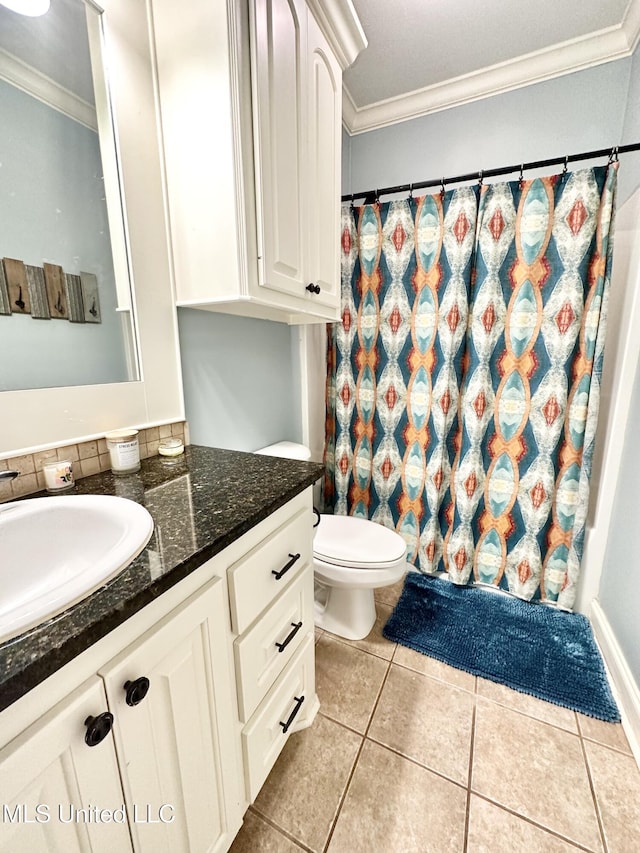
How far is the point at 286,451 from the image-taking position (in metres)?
1.56

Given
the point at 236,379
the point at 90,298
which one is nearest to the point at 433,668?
the point at 236,379

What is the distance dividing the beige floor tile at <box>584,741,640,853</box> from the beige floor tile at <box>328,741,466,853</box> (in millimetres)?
356

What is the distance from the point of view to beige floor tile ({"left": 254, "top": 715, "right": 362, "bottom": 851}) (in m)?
0.91

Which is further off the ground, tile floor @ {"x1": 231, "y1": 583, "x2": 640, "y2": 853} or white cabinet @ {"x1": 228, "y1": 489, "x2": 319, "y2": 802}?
white cabinet @ {"x1": 228, "y1": 489, "x2": 319, "y2": 802}

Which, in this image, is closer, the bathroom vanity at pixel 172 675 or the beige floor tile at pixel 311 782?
the bathroom vanity at pixel 172 675

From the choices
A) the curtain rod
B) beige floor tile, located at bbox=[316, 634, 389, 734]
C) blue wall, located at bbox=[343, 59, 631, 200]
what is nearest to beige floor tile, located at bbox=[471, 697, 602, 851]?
beige floor tile, located at bbox=[316, 634, 389, 734]

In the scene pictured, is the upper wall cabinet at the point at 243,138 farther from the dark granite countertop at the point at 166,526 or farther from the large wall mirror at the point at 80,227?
the dark granite countertop at the point at 166,526

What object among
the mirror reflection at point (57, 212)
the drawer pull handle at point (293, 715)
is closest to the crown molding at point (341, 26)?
the mirror reflection at point (57, 212)

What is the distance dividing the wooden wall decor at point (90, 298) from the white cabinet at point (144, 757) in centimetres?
76

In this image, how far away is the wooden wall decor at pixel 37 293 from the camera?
80 centimetres

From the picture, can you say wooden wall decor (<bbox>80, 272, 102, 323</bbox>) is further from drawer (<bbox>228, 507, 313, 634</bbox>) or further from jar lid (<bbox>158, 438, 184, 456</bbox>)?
drawer (<bbox>228, 507, 313, 634</bbox>)

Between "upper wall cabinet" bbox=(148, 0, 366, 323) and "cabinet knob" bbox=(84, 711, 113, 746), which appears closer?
"cabinet knob" bbox=(84, 711, 113, 746)

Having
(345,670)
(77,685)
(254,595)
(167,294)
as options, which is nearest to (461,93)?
(167,294)

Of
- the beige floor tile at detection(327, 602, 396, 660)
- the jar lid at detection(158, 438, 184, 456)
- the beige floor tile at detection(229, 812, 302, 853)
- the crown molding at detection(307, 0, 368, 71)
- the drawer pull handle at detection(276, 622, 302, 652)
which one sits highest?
the crown molding at detection(307, 0, 368, 71)
